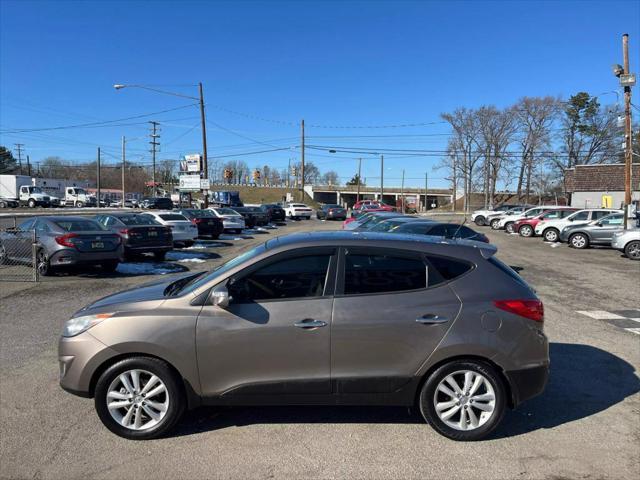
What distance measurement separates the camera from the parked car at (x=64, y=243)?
11.0m

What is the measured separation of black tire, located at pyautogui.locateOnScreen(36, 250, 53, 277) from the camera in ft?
36.8

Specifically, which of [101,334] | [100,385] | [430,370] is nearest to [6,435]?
[100,385]

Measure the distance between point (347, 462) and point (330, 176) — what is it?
521 feet

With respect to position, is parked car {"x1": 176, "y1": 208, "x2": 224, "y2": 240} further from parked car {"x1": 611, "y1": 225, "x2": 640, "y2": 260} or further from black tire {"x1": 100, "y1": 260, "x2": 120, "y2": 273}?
parked car {"x1": 611, "y1": 225, "x2": 640, "y2": 260}

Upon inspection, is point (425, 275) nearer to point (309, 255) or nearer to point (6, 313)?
point (309, 255)

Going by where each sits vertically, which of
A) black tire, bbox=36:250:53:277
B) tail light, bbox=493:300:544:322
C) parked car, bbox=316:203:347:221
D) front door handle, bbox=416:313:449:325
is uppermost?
parked car, bbox=316:203:347:221

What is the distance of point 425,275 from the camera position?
12.5 ft

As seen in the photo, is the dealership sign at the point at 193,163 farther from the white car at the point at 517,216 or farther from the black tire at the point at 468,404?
the black tire at the point at 468,404

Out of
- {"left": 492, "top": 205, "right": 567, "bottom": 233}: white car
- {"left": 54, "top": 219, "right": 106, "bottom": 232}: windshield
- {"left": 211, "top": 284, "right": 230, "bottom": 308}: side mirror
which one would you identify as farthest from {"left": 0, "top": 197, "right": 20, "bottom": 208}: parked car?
{"left": 211, "top": 284, "right": 230, "bottom": 308}: side mirror

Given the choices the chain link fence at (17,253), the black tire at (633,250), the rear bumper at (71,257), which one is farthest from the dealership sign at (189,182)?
the black tire at (633,250)

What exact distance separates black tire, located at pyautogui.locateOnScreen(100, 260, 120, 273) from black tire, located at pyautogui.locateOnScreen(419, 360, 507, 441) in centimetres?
1020

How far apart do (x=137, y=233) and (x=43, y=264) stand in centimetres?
327

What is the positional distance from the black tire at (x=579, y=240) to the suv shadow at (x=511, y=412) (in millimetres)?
19011

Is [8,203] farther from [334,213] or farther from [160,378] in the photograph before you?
[160,378]
